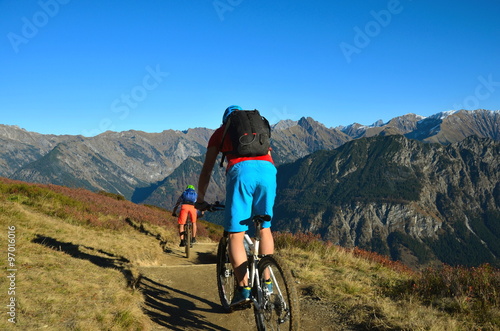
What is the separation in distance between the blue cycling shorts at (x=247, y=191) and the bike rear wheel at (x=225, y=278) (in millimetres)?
1325

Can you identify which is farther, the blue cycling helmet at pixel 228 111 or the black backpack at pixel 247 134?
the blue cycling helmet at pixel 228 111

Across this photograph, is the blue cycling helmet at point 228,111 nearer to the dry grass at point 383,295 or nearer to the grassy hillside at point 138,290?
the grassy hillside at point 138,290

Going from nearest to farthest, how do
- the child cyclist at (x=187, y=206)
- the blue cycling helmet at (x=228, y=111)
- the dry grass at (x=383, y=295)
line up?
the dry grass at (x=383, y=295)
the blue cycling helmet at (x=228, y=111)
the child cyclist at (x=187, y=206)

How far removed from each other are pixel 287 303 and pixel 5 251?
6112 millimetres

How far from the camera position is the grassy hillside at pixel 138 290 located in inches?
174

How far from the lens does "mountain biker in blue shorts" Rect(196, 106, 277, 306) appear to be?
4109 mm

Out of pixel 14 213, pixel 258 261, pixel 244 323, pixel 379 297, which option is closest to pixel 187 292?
pixel 244 323

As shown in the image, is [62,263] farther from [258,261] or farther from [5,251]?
[258,261]

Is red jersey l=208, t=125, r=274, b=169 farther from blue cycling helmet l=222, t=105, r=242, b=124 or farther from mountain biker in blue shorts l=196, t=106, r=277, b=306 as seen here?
blue cycling helmet l=222, t=105, r=242, b=124

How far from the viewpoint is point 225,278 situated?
5.57 metres

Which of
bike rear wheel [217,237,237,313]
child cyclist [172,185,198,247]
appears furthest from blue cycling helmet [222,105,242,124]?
child cyclist [172,185,198,247]

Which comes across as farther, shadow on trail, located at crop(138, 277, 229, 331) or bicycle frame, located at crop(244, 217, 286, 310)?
shadow on trail, located at crop(138, 277, 229, 331)

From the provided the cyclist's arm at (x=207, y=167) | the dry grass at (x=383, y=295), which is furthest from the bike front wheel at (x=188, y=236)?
the cyclist's arm at (x=207, y=167)

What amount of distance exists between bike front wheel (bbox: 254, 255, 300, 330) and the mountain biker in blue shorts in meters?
0.29
